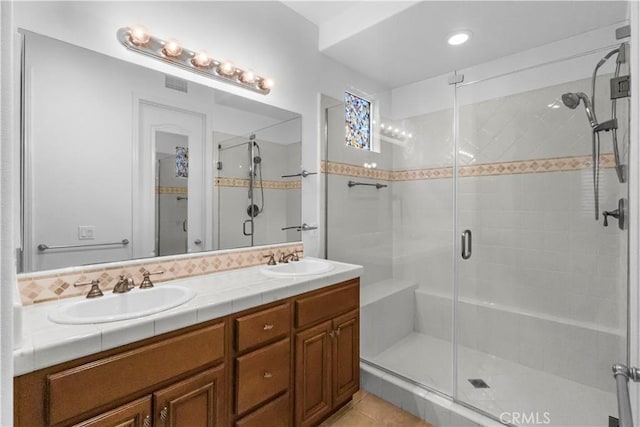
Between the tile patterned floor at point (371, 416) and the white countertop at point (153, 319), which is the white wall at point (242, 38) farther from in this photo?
the tile patterned floor at point (371, 416)

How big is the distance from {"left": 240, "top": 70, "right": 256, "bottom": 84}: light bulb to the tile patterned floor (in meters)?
2.22

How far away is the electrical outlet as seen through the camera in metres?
1.38

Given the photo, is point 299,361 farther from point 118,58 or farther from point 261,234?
point 118,58

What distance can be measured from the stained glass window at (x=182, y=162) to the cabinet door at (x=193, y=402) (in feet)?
3.49

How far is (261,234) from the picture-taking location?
213 cm

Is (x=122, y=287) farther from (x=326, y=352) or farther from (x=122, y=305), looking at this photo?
(x=326, y=352)

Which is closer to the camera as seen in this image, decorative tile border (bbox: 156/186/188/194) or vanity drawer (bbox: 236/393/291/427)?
vanity drawer (bbox: 236/393/291/427)

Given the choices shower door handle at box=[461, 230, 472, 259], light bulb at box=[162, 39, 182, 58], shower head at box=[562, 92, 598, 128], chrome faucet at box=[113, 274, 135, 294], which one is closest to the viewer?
chrome faucet at box=[113, 274, 135, 294]

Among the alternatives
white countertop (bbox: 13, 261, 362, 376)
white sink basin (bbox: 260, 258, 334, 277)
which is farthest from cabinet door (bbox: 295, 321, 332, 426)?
white sink basin (bbox: 260, 258, 334, 277)

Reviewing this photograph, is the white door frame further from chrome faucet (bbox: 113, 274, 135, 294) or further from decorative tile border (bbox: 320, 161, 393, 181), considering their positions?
decorative tile border (bbox: 320, 161, 393, 181)

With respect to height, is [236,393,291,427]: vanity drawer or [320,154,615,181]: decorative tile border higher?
[320,154,615,181]: decorative tile border

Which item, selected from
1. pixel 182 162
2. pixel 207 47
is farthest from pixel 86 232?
pixel 207 47

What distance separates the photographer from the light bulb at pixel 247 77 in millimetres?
1946

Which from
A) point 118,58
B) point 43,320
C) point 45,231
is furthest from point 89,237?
point 118,58
